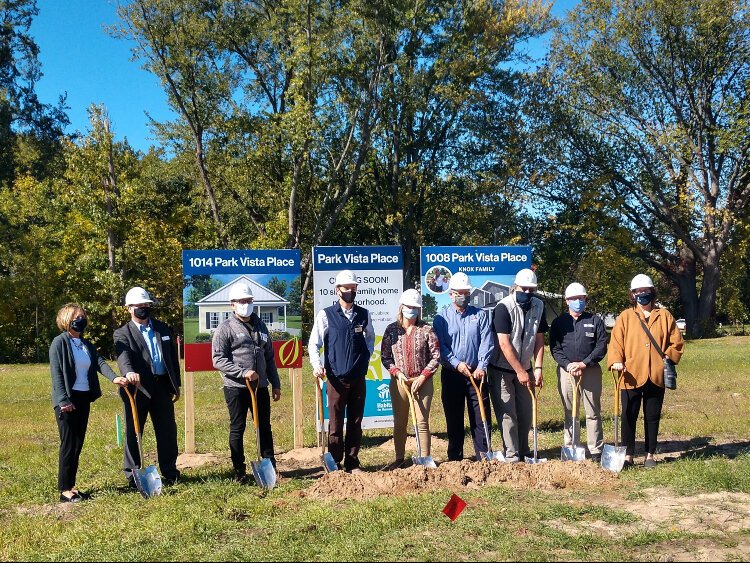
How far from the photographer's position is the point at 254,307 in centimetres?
878

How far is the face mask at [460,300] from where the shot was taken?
305 inches

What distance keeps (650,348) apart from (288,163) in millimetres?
23571

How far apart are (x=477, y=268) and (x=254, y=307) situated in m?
2.90

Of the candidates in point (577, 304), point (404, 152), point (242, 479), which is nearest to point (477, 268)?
point (577, 304)

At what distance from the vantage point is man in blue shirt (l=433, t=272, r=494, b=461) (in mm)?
7602

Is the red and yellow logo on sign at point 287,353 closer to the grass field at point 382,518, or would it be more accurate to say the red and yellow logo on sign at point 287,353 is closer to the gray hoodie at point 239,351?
the grass field at point 382,518

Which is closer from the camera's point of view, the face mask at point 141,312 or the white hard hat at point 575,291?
the face mask at point 141,312

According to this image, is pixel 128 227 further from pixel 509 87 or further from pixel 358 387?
pixel 358 387

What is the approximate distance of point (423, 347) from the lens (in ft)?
25.0

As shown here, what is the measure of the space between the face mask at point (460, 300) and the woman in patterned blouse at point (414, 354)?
39 cm

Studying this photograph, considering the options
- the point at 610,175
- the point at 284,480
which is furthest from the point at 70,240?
the point at 284,480

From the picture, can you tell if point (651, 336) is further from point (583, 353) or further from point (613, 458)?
point (613, 458)

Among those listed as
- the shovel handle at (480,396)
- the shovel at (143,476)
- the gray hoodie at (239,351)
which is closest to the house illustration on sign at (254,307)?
the gray hoodie at (239,351)

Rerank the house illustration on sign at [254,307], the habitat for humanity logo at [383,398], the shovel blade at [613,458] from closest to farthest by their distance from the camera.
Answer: the shovel blade at [613,458] → the house illustration on sign at [254,307] → the habitat for humanity logo at [383,398]
